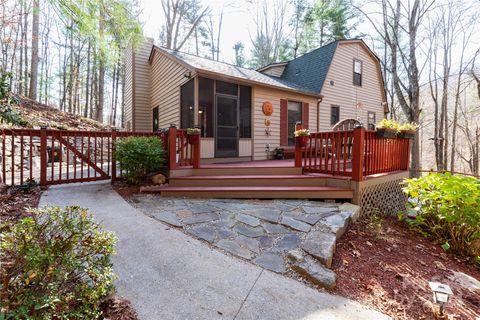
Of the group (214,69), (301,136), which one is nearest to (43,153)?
(214,69)

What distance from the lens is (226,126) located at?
7.46 m

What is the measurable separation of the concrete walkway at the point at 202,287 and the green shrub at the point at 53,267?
16.4 inches

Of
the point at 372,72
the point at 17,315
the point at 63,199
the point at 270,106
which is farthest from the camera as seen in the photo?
the point at 372,72

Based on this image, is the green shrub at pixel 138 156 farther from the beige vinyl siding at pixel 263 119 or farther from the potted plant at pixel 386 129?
the potted plant at pixel 386 129

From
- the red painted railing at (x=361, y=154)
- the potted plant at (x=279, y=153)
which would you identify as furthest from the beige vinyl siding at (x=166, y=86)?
the red painted railing at (x=361, y=154)

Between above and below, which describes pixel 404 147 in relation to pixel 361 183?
above

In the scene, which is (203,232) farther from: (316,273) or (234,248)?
(316,273)

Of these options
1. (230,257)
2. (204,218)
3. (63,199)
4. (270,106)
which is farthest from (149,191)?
(270,106)

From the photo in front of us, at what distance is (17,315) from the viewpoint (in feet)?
3.82

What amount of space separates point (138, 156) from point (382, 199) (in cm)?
507

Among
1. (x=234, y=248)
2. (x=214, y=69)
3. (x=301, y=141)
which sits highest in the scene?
(x=214, y=69)

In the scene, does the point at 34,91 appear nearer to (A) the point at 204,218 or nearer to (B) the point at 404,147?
(A) the point at 204,218

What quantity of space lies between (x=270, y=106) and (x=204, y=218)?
5734 millimetres

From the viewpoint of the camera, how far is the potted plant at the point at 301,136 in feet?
16.8
